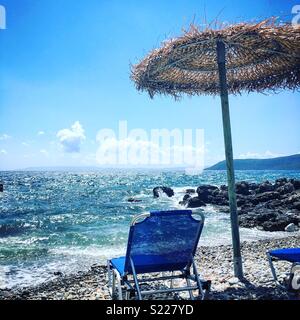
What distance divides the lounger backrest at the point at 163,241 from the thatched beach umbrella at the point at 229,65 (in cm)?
93

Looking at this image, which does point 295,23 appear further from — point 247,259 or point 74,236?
point 74,236

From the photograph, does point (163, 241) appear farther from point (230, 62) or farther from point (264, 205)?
point (264, 205)

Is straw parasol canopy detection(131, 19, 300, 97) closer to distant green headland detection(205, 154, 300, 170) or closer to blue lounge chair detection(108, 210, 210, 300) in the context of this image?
blue lounge chair detection(108, 210, 210, 300)

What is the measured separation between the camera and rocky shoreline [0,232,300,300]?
3.56 meters

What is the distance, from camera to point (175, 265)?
321 cm

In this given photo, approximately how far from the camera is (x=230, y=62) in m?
4.62

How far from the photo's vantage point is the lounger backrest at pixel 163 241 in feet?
9.70

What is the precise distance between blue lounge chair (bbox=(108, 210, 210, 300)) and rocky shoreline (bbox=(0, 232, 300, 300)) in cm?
59

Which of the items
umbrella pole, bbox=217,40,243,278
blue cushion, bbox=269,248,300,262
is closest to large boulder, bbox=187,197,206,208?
umbrella pole, bbox=217,40,243,278

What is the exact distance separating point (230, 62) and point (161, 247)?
2666mm

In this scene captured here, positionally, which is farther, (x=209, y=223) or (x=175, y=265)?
(x=209, y=223)

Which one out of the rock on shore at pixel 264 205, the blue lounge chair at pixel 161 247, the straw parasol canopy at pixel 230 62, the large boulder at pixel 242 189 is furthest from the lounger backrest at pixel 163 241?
the large boulder at pixel 242 189
